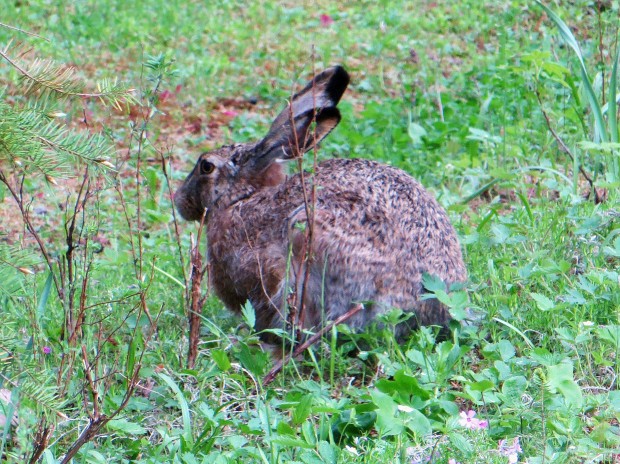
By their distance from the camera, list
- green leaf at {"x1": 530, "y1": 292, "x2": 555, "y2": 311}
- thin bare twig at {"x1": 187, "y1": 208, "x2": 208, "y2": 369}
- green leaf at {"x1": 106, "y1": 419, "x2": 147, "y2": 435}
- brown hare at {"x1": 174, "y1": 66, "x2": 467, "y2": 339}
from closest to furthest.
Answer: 1. green leaf at {"x1": 106, "y1": 419, "x2": 147, "y2": 435}
2. thin bare twig at {"x1": 187, "y1": 208, "x2": 208, "y2": 369}
3. green leaf at {"x1": 530, "y1": 292, "x2": 555, "y2": 311}
4. brown hare at {"x1": 174, "y1": 66, "x2": 467, "y2": 339}

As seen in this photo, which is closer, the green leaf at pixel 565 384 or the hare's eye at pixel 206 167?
the green leaf at pixel 565 384

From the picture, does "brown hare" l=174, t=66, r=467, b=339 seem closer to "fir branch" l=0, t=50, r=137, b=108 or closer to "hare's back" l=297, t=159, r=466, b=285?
"hare's back" l=297, t=159, r=466, b=285

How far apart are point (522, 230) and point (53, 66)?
267cm

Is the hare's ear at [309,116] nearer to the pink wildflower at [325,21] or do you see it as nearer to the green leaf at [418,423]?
the green leaf at [418,423]

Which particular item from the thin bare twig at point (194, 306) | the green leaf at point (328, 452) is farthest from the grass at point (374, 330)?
the thin bare twig at point (194, 306)

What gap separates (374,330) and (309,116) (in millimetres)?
1275

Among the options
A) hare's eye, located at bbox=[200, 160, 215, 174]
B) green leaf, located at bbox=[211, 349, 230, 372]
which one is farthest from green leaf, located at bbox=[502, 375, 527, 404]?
hare's eye, located at bbox=[200, 160, 215, 174]

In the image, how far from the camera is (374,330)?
427 cm

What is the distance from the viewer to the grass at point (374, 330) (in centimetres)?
335

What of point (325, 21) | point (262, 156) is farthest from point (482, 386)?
point (325, 21)

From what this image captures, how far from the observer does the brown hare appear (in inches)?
168

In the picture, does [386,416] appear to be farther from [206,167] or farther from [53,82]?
[206,167]

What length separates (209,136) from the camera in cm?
782

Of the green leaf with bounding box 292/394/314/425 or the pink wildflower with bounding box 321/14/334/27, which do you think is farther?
the pink wildflower with bounding box 321/14/334/27
